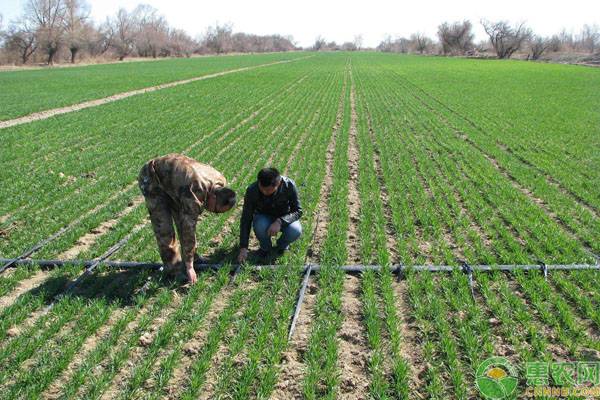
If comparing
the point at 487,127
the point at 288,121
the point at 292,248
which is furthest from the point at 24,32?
the point at 292,248

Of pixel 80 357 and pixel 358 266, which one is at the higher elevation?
pixel 358 266

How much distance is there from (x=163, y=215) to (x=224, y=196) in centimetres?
91

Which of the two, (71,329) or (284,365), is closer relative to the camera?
(284,365)

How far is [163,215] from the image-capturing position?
5.41m

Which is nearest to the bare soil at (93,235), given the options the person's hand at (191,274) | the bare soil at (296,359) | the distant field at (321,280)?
the distant field at (321,280)

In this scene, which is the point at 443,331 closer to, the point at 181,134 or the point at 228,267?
the point at 228,267

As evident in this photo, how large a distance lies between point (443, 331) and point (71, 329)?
3977 millimetres

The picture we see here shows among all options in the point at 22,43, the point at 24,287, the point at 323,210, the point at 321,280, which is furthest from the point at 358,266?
the point at 22,43

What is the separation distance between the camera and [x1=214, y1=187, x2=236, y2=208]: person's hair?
5.03m

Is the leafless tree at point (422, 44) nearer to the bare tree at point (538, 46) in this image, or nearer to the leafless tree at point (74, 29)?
the bare tree at point (538, 46)

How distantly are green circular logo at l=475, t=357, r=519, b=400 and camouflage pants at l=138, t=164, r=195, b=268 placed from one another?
337cm

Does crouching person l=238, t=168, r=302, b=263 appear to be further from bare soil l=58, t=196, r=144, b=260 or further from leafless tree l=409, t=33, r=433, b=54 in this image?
leafless tree l=409, t=33, r=433, b=54

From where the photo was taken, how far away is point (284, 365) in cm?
429

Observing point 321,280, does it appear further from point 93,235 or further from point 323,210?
point 93,235
